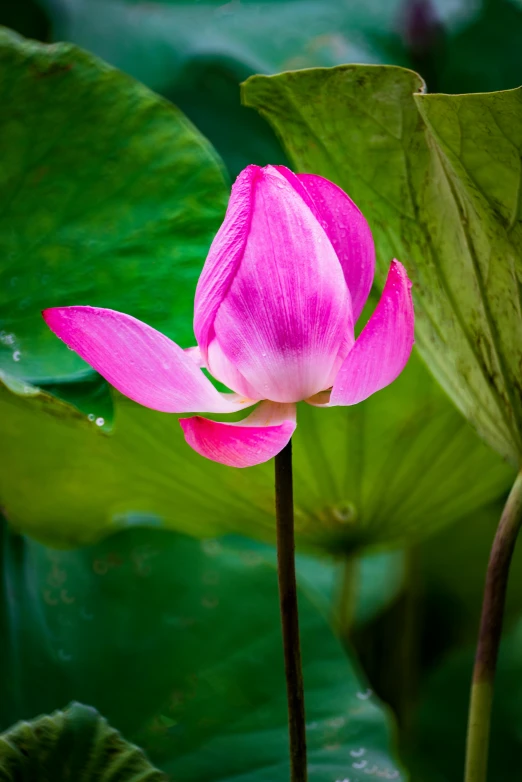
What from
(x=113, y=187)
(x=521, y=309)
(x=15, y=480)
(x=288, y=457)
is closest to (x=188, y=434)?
(x=288, y=457)

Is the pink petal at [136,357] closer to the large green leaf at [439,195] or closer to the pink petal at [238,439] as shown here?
the pink petal at [238,439]

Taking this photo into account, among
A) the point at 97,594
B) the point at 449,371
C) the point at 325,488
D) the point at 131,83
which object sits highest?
the point at 131,83

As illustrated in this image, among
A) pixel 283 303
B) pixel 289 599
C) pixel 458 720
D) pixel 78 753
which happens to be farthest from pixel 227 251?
pixel 458 720

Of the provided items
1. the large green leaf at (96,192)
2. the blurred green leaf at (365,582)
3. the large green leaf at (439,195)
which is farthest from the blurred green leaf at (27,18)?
the blurred green leaf at (365,582)

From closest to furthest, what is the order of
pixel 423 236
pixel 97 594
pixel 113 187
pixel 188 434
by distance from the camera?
pixel 188 434 → pixel 423 236 → pixel 113 187 → pixel 97 594

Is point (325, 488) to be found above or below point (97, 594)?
above

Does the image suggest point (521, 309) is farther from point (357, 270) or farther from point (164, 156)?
point (164, 156)

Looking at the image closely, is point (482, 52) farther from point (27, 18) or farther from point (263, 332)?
point (263, 332)
